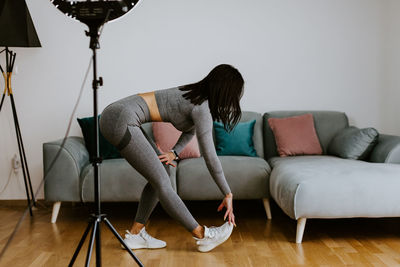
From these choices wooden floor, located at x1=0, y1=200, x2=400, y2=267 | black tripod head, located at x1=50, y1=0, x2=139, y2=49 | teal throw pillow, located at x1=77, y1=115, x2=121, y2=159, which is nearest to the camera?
black tripod head, located at x1=50, y1=0, x2=139, y2=49

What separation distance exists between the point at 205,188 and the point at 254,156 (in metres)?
0.67

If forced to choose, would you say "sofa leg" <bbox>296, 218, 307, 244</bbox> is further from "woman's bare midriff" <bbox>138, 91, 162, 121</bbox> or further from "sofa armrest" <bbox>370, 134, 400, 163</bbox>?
"woman's bare midriff" <bbox>138, 91, 162, 121</bbox>

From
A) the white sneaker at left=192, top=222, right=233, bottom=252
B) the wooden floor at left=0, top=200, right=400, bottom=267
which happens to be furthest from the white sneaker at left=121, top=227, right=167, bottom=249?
the white sneaker at left=192, top=222, right=233, bottom=252

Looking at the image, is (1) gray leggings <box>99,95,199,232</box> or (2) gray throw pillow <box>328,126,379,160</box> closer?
(1) gray leggings <box>99,95,199,232</box>

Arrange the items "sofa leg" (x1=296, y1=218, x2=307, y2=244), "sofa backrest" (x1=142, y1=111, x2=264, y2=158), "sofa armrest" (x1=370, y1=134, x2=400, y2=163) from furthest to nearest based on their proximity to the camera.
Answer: "sofa backrest" (x1=142, y1=111, x2=264, y2=158)
"sofa armrest" (x1=370, y1=134, x2=400, y2=163)
"sofa leg" (x1=296, y1=218, x2=307, y2=244)

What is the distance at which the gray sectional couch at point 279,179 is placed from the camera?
2471 mm

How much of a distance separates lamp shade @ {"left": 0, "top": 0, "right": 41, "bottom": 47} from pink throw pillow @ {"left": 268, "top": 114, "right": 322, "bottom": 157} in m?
2.22

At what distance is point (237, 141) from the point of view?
352 centimetres

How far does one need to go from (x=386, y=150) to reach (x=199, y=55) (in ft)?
5.97

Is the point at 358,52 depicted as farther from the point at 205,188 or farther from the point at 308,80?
the point at 205,188

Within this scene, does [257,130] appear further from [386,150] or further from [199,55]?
[386,150]

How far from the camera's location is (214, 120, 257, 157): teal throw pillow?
3510mm

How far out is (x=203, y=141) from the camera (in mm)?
2180

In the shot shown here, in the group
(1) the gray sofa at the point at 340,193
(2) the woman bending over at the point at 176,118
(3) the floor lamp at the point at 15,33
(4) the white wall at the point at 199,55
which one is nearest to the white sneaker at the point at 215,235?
(2) the woman bending over at the point at 176,118
